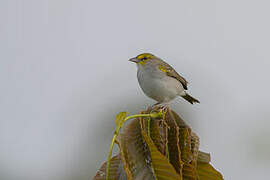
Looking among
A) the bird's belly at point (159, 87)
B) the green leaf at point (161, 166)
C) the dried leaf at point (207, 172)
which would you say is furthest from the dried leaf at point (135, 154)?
the bird's belly at point (159, 87)

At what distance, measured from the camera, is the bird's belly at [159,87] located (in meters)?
1.03

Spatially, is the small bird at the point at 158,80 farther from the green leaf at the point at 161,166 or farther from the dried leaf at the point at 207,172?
the green leaf at the point at 161,166

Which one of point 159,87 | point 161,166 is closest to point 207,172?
point 161,166

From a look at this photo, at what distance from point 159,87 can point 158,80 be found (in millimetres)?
28

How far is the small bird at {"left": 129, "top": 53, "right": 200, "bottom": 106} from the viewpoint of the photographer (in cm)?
103

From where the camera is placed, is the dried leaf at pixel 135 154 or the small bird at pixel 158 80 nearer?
the dried leaf at pixel 135 154

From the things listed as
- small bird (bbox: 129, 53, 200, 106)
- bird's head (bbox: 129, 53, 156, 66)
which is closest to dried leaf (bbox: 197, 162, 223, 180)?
small bird (bbox: 129, 53, 200, 106)

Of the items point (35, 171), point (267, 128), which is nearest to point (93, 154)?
point (35, 171)

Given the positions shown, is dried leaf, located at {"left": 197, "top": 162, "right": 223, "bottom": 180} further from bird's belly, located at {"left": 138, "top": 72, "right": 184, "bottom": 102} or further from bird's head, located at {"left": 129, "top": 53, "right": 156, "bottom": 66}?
bird's head, located at {"left": 129, "top": 53, "right": 156, "bottom": 66}

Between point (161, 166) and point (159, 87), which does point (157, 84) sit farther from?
point (161, 166)

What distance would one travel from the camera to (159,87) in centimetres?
103

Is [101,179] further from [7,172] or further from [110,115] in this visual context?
[7,172]

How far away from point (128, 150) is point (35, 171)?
3.08 ft

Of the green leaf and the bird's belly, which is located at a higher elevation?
the bird's belly
